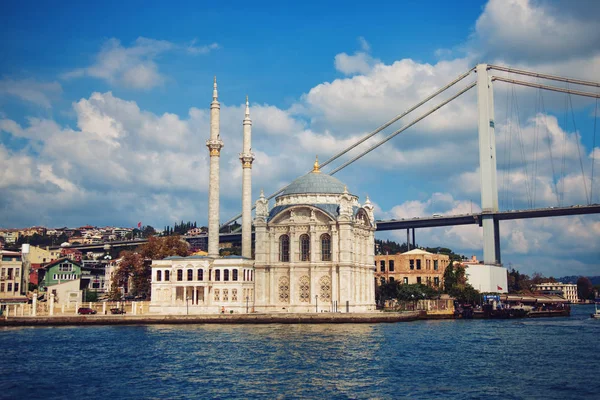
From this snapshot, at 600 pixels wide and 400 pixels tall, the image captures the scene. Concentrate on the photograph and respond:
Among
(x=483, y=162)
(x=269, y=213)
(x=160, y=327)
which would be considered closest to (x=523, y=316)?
(x=483, y=162)

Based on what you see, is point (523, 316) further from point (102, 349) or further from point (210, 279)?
point (102, 349)

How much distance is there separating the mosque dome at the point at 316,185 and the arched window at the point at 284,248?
410 centimetres

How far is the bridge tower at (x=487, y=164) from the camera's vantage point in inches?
3575

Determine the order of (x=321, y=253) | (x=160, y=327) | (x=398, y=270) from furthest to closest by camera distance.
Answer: (x=398, y=270), (x=321, y=253), (x=160, y=327)

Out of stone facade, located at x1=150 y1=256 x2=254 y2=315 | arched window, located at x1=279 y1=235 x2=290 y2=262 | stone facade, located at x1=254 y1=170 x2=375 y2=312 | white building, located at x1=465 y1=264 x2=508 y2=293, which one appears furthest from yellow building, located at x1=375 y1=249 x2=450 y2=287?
stone facade, located at x1=150 y1=256 x2=254 y2=315

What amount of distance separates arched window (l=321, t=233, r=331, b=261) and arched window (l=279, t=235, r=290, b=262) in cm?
329

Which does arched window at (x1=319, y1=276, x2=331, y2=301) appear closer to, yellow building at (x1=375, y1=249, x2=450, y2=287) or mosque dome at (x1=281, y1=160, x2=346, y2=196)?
mosque dome at (x1=281, y1=160, x2=346, y2=196)

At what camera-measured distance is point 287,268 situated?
2616 inches

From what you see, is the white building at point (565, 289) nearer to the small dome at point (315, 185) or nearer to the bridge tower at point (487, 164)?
the bridge tower at point (487, 164)

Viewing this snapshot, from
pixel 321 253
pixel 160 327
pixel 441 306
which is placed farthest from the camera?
pixel 441 306

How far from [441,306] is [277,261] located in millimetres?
19235

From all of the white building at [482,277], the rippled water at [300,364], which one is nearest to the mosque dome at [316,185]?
the rippled water at [300,364]

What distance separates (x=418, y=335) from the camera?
164ft

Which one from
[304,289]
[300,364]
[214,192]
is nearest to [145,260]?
[214,192]
